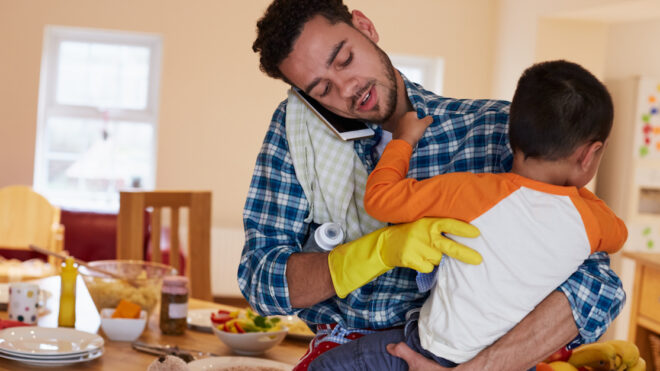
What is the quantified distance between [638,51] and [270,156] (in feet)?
14.3

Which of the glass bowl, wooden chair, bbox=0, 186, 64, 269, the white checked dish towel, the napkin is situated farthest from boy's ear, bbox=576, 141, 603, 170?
wooden chair, bbox=0, 186, 64, 269

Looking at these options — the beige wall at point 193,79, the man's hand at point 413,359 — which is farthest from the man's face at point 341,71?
the beige wall at point 193,79

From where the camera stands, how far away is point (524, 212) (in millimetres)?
1060

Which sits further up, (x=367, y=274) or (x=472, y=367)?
(x=367, y=274)

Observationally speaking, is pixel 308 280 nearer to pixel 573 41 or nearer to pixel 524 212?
pixel 524 212

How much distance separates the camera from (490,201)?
1071 millimetres

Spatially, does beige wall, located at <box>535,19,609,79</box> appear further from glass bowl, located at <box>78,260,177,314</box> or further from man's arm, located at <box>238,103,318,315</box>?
man's arm, located at <box>238,103,318,315</box>

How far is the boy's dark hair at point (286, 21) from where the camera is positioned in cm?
133

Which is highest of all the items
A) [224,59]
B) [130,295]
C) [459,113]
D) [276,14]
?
[224,59]

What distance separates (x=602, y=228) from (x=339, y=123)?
20.5 inches

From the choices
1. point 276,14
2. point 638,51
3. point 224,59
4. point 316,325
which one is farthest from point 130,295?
point 638,51

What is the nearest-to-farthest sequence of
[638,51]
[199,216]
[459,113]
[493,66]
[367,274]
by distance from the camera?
[367,274] < [459,113] < [199,216] < [638,51] < [493,66]

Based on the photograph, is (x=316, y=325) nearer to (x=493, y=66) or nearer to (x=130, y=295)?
(x=130, y=295)

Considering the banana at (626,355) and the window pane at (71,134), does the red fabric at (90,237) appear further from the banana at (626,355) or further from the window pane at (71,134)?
the banana at (626,355)
